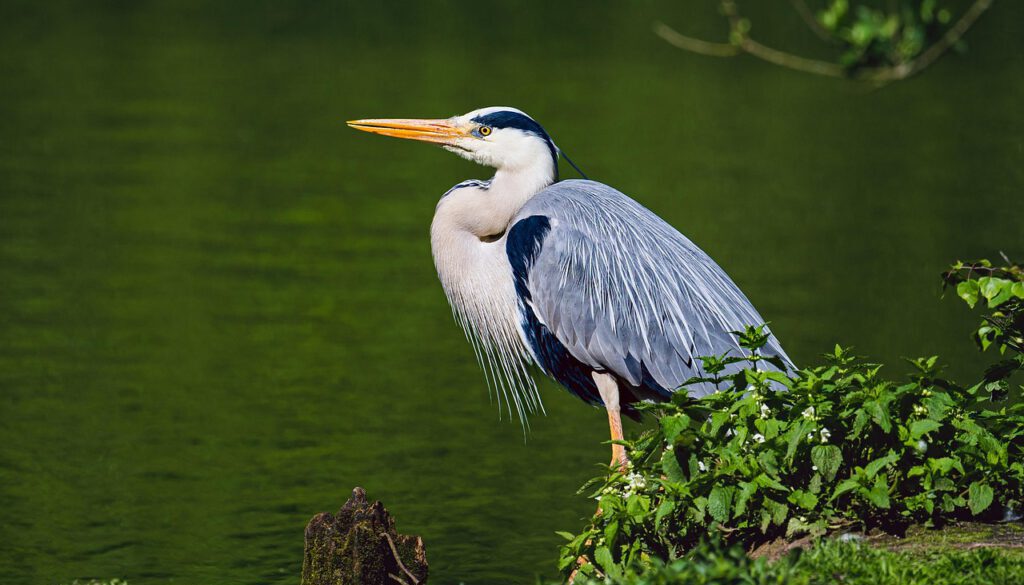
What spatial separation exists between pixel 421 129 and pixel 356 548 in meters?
2.26

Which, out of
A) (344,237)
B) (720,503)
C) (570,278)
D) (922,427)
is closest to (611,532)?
(720,503)

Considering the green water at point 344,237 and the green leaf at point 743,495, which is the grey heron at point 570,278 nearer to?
the green water at point 344,237

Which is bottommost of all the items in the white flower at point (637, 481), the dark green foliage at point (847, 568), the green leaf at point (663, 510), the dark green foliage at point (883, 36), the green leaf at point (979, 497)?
the dark green foliage at point (847, 568)

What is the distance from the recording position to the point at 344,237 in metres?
14.2

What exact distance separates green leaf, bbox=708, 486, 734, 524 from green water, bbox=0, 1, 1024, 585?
245 centimetres

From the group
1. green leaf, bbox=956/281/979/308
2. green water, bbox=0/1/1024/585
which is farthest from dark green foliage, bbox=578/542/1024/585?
green water, bbox=0/1/1024/585

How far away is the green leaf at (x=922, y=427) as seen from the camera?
475 centimetres

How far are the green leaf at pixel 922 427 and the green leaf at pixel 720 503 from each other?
58 cm

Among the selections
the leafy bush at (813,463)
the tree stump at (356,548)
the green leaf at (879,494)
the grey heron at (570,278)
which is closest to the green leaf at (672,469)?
the leafy bush at (813,463)

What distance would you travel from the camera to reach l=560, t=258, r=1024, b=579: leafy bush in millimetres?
4824

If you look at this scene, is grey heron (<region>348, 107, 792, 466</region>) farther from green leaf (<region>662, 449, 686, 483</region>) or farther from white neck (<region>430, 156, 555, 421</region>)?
green leaf (<region>662, 449, 686, 483</region>)

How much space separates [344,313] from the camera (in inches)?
470

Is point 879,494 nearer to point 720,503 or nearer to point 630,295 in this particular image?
point 720,503

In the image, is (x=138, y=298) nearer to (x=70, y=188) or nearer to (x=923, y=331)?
(x=70, y=188)
